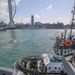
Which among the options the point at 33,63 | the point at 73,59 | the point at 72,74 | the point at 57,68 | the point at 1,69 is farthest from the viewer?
the point at 33,63

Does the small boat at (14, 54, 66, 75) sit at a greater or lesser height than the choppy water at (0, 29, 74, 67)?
greater

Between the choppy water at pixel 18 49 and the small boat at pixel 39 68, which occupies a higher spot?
the small boat at pixel 39 68

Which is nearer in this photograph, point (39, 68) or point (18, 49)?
point (39, 68)

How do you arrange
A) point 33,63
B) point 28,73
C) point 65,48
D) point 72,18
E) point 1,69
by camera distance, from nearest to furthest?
point 1,69 < point 28,73 < point 33,63 < point 65,48 < point 72,18

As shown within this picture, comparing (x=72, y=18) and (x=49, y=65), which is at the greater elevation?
(x=72, y=18)

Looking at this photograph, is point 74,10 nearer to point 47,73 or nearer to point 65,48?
point 65,48

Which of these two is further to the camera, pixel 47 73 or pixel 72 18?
pixel 72 18

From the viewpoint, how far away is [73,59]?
1020 centimetres

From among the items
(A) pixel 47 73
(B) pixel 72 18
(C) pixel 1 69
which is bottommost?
(A) pixel 47 73

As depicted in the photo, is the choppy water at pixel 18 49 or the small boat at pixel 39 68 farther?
the choppy water at pixel 18 49

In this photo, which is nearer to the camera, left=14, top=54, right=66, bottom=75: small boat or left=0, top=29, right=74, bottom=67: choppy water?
left=14, top=54, right=66, bottom=75: small boat

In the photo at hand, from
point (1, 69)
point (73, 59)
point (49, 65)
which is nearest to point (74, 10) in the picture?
point (49, 65)

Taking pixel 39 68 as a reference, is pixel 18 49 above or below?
below

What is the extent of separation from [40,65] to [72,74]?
68.6ft
